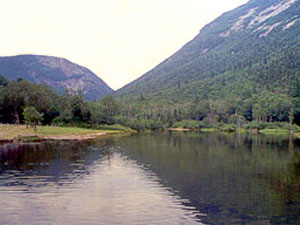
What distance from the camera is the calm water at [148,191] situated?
2204 centimetres

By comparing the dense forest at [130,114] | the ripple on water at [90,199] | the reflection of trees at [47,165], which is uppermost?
the dense forest at [130,114]

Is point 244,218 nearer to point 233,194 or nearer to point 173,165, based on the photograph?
point 233,194

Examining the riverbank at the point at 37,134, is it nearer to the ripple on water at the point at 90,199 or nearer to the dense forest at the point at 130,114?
the dense forest at the point at 130,114

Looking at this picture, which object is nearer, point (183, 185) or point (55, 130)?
point (183, 185)

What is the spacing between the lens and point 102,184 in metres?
31.9

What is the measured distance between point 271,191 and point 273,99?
14764 centimetres

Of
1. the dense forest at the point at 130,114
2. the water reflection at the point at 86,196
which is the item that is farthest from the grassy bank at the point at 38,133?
the water reflection at the point at 86,196

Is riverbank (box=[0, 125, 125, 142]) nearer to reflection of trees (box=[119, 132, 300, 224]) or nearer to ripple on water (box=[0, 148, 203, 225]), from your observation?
reflection of trees (box=[119, 132, 300, 224])

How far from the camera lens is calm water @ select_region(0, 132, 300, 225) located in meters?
22.0

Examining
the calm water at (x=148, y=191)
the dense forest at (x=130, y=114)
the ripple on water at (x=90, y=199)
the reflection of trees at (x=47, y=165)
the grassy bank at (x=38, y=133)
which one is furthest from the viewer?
the dense forest at (x=130, y=114)

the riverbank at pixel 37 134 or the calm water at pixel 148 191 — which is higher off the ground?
the riverbank at pixel 37 134

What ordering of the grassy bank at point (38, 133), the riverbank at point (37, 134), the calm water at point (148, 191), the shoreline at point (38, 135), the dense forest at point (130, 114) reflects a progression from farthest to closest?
the dense forest at point (130, 114) → the grassy bank at point (38, 133) → the riverbank at point (37, 134) → the shoreline at point (38, 135) → the calm water at point (148, 191)

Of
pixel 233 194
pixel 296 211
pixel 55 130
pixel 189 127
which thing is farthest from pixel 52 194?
pixel 189 127

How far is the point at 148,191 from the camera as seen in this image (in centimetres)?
2917
